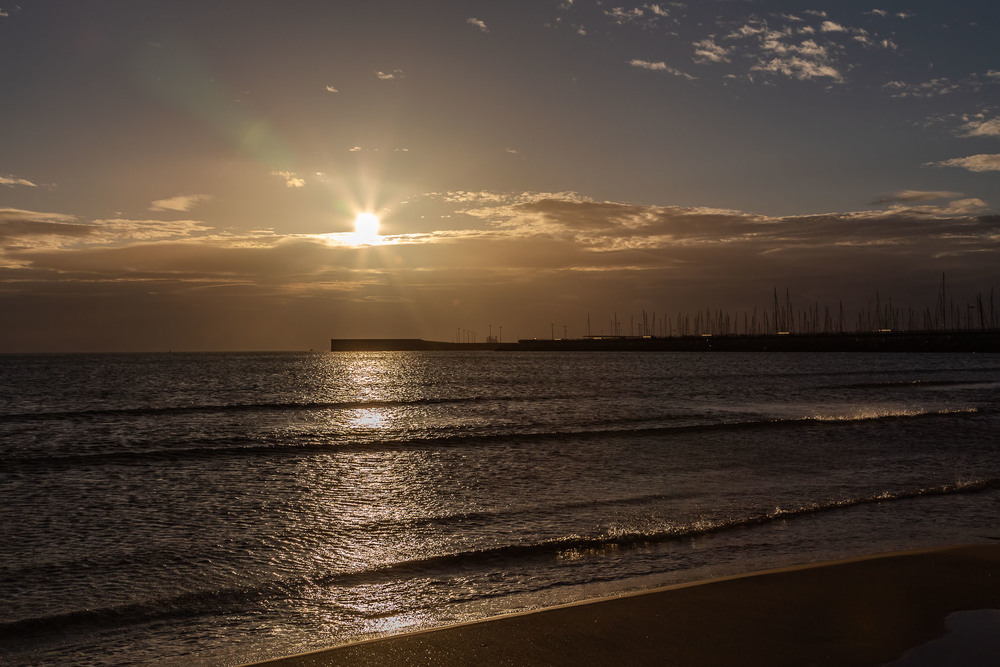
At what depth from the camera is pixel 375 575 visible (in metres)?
10.9

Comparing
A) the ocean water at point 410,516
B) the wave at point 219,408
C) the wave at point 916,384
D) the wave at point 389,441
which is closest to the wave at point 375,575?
the ocean water at point 410,516

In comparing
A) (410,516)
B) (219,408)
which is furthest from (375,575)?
(219,408)

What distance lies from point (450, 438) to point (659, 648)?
23436mm

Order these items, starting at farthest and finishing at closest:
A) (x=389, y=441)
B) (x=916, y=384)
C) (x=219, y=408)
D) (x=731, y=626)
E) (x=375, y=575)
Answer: (x=916, y=384) < (x=219, y=408) < (x=389, y=441) < (x=375, y=575) < (x=731, y=626)

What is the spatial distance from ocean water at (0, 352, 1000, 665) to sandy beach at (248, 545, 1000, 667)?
982 mm

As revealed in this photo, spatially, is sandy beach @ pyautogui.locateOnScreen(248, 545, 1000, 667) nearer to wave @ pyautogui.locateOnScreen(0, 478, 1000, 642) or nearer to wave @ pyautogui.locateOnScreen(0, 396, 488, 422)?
wave @ pyautogui.locateOnScreen(0, 478, 1000, 642)

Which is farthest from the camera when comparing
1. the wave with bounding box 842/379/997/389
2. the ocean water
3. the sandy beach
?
the wave with bounding box 842/379/997/389

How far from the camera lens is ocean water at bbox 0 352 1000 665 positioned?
928 centimetres

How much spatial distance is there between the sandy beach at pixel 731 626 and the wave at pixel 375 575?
2085 millimetres

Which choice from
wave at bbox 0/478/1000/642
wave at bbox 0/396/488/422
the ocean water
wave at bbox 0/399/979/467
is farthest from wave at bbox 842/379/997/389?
wave at bbox 0/478/1000/642

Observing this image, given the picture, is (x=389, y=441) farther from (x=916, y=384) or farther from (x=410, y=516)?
(x=916, y=384)

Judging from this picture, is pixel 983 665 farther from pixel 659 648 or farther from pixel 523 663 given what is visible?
pixel 523 663

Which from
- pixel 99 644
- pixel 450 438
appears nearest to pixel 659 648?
pixel 99 644

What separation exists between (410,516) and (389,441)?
47.9ft
